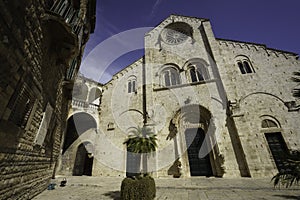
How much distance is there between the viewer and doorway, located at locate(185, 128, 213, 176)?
12.1 meters

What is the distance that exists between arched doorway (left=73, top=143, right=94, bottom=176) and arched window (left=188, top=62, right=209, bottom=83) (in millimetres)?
14922

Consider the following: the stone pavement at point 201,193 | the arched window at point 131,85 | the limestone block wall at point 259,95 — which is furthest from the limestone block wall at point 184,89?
the stone pavement at point 201,193

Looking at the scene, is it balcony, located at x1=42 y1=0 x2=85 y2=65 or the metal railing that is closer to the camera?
balcony, located at x1=42 y1=0 x2=85 y2=65

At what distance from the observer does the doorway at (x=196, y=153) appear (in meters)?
12.1

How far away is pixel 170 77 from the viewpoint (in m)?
16.3

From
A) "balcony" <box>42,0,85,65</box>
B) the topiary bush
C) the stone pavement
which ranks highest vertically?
"balcony" <box>42,0,85,65</box>

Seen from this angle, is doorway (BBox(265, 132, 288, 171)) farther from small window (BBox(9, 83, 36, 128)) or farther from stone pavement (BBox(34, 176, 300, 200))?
small window (BBox(9, 83, 36, 128))

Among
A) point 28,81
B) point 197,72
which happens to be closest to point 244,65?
point 197,72

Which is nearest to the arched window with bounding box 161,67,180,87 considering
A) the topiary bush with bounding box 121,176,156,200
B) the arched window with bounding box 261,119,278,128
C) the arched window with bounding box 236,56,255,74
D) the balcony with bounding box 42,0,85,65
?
the arched window with bounding box 236,56,255,74

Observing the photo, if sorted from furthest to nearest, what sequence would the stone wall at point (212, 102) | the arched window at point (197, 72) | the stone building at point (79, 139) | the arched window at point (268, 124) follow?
1. the stone building at point (79, 139)
2. the arched window at point (197, 72)
3. the arched window at point (268, 124)
4. the stone wall at point (212, 102)

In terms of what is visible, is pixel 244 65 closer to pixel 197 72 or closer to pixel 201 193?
pixel 197 72

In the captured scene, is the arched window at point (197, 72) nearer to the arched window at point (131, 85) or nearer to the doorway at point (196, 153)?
the doorway at point (196, 153)

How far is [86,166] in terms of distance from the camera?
16953 millimetres

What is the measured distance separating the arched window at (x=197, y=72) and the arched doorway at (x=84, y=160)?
14922 millimetres
